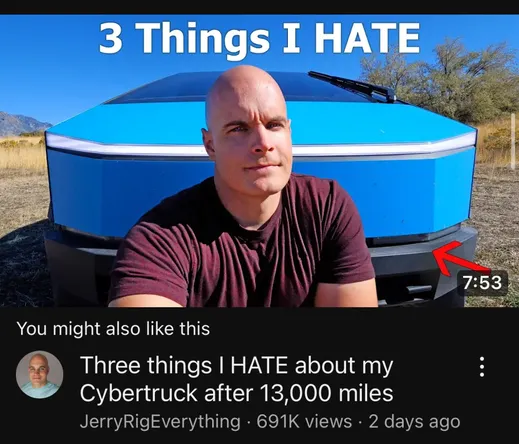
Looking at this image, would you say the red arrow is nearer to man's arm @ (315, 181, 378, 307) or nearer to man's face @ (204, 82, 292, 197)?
man's arm @ (315, 181, 378, 307)

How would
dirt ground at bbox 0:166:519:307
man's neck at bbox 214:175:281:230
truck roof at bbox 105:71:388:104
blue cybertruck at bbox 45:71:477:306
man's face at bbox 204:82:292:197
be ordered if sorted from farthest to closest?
1. dirt ground at bbox 0:166:519:307
2. truck roof at bbox 105:71:388:104
3. blue cybertruck at bbox 45:71:477:306
4. man's neck at bbox 214:175:281:230
5. man's face at bbox 204:82:292:197

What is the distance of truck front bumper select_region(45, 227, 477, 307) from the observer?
1.42m

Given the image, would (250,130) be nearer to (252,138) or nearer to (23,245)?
(252,138)

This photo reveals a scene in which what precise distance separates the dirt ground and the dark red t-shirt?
1.00m

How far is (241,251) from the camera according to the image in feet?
3.64

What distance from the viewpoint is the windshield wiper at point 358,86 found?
6.17 feet

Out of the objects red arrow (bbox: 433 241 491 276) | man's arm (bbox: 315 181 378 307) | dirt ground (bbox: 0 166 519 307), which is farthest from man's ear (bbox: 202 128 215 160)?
dirt ground (bbox: 0 166 519 307)

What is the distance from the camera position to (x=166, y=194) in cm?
131

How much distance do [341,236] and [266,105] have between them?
406mm

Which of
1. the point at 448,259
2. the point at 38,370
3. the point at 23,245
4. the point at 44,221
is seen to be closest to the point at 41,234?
the point at 23,245
